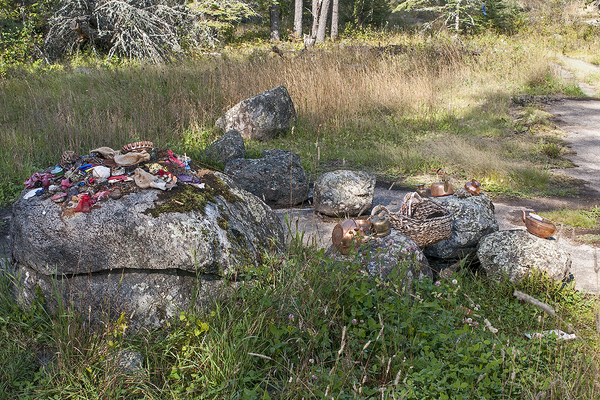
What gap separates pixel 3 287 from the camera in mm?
2652

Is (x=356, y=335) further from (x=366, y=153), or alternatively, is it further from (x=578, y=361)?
(x=366, y=153)

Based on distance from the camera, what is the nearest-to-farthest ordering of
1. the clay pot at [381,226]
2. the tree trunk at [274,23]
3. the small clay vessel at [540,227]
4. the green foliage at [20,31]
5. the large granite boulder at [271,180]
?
the clay pot at [381,226] < the small clay vessel at [540,227] < the large granite boulder at [271,180] < the green foliage at [20,31] < the tree trunk at [274,23]

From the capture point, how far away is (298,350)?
2.22 m

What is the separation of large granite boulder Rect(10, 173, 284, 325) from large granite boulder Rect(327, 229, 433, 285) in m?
0.85

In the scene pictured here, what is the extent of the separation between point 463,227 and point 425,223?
0.58m

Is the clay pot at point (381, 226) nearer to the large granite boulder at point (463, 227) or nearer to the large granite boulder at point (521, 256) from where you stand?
the large granite boulder at point (463, 227)

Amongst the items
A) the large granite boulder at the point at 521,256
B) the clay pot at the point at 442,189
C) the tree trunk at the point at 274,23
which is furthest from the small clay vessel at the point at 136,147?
the tree trunk at the point at 274,23

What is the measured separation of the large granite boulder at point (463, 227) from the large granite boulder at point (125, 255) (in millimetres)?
1964

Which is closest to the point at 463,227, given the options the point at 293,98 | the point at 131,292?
the point at 131,292

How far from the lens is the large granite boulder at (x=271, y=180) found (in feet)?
17.3

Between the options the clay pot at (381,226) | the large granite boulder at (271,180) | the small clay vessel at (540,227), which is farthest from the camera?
the large granite boulder at (271,180)

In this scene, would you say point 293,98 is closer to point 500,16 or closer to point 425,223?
point 425,223

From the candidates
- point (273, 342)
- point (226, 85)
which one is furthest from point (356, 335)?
point (226, 85)

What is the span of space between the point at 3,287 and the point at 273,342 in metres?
1.71
